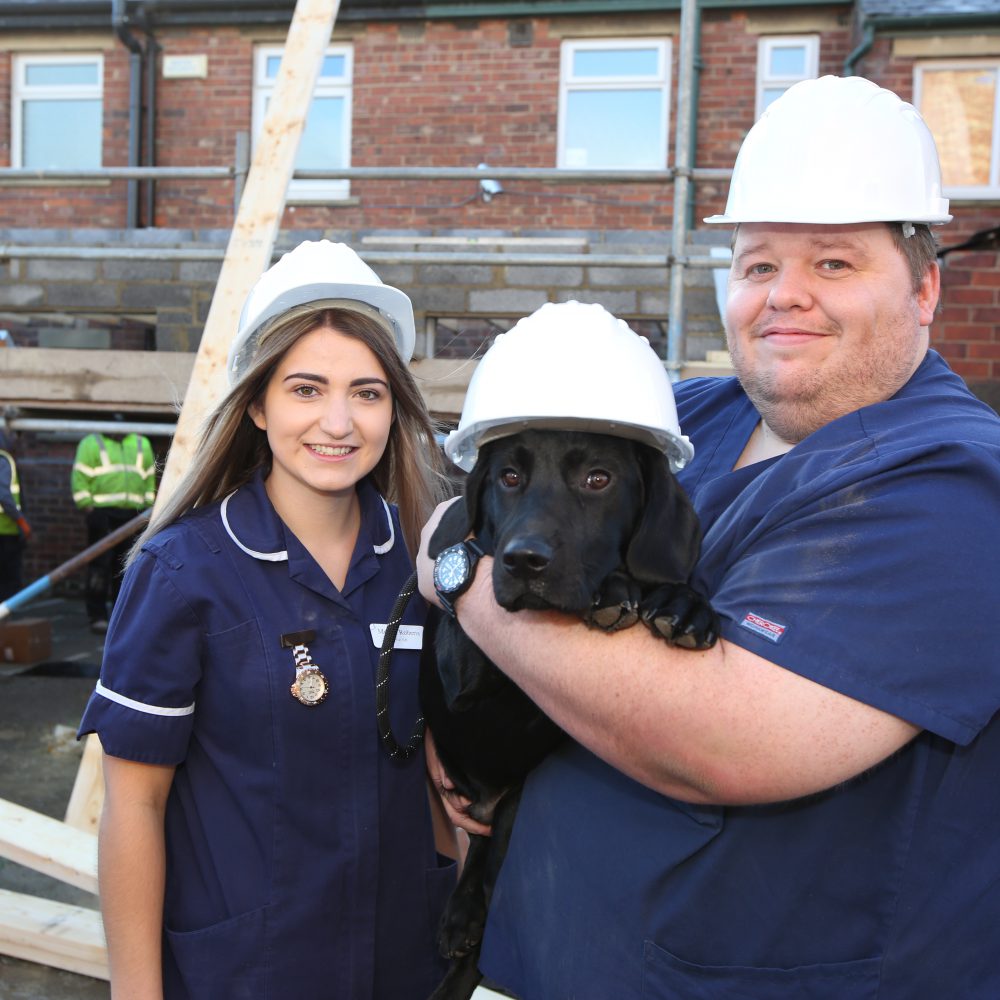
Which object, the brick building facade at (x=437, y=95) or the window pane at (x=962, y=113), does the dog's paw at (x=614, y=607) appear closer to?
the brick building facade at (x=437, y=95)

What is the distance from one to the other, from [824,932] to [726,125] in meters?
11.6

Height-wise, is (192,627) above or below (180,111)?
below

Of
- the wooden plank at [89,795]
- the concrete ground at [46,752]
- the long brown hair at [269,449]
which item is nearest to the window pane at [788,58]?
the concrete ground at [46,752]

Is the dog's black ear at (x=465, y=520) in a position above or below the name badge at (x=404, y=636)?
above

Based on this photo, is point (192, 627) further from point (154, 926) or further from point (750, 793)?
point (750, 793)

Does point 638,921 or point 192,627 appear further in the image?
point 192,627

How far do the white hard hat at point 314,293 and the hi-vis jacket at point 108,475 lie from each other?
311 inches

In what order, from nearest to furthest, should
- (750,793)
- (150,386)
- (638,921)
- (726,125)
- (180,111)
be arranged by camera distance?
(750,793)
(638,921)
(150,386)
(726,125)
(180,111)

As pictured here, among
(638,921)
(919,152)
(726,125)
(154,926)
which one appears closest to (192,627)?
(154,926)

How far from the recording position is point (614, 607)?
5.58 feet

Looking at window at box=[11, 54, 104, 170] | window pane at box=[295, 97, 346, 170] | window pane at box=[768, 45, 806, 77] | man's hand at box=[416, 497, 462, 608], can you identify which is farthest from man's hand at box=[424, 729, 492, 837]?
window at box=[11, 54, 104, 170]

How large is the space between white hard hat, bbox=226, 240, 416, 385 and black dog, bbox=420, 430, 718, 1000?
0.53 meters

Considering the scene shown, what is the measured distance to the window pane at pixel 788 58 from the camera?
1192 cm

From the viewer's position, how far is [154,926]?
199 cm
